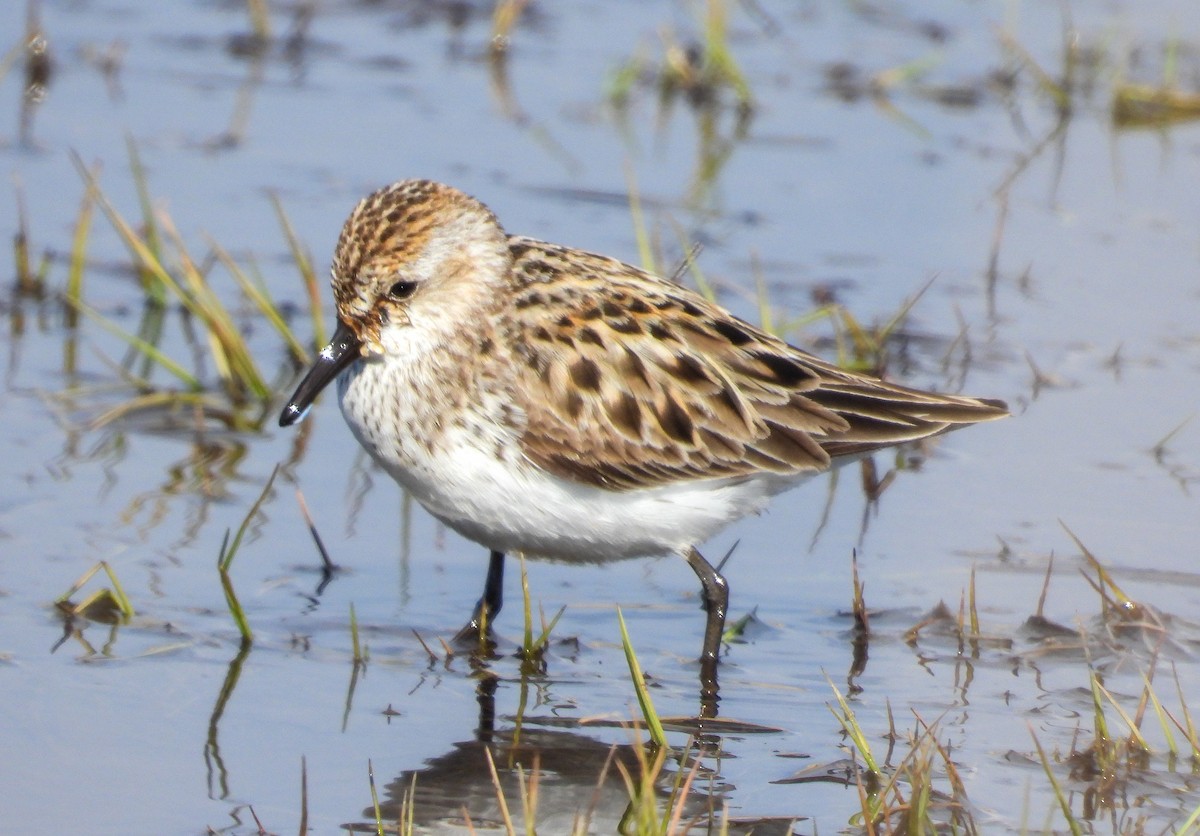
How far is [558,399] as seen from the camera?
20.7 feet

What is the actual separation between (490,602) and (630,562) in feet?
3.04

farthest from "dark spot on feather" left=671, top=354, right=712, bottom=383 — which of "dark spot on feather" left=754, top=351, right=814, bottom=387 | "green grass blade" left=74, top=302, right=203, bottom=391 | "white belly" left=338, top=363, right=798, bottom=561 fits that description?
"green grass blade" left=74, top=302, right=203, bottom=391

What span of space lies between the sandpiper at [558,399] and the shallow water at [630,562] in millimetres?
501

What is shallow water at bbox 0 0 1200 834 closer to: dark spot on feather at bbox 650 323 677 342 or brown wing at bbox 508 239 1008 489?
brown wing at bbox 508 239 1008 489

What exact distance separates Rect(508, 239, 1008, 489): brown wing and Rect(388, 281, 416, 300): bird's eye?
1.17 ft

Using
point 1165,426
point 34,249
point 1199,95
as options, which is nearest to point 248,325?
point 34,249

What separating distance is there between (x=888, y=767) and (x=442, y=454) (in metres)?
1.67

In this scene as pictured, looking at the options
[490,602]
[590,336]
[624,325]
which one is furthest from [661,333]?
[490,602]

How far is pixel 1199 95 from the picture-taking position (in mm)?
12844

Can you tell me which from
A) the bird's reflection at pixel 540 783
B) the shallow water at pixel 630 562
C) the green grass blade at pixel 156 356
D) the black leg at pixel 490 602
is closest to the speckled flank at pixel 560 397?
the black leg at pixel 490 602

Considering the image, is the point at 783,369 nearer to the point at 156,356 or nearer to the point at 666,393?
the point at 666,393

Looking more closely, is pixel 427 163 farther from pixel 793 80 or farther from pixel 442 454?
pixel 442 454

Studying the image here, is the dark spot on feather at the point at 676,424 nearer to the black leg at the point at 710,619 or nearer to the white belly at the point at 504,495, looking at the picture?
the white belly at the point at 504,495

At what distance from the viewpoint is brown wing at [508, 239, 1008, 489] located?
6.35m
